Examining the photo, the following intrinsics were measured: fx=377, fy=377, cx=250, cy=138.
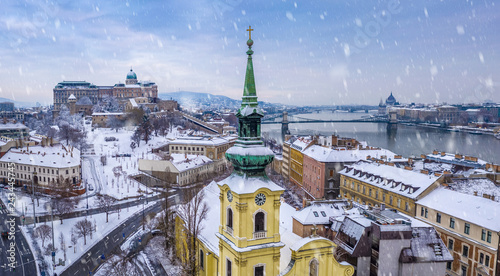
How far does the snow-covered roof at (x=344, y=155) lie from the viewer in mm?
47500

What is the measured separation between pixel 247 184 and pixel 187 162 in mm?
46664

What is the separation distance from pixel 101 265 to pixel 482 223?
2791cm

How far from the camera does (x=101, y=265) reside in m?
29.2

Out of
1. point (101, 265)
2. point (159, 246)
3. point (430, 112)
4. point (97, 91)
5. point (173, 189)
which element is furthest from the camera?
point (430, 112)

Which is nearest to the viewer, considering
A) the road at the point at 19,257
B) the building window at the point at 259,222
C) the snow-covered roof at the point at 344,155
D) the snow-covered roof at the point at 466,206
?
the building window at the point at 259,222

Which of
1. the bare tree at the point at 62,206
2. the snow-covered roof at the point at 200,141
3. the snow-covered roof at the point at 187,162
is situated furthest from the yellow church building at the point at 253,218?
the snow-covered roof at the point at 200,141

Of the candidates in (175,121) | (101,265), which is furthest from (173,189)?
(175,121)

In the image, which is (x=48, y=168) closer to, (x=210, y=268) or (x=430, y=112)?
(x=210, y=268)

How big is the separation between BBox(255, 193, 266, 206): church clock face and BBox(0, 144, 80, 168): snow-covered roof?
41937mm

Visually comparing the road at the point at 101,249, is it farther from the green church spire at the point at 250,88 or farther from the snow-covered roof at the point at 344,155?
the snow-covered roof at the point at 344,155

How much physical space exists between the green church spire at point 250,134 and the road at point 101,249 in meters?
19.7

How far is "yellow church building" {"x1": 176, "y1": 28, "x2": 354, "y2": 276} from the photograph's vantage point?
49.2ft

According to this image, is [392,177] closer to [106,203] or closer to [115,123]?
[106,203]

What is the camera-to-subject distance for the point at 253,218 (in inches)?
599
